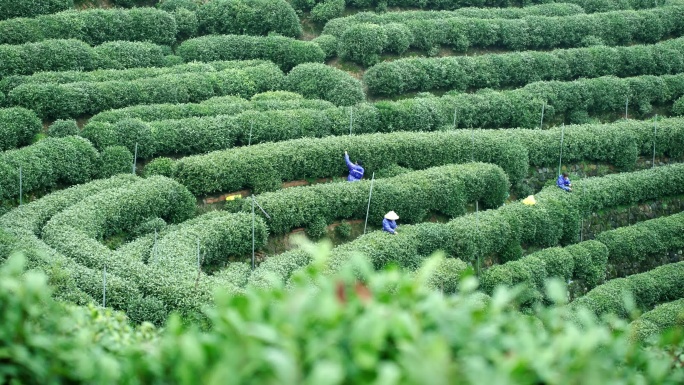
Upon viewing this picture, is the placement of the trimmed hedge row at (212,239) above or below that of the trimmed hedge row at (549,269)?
above

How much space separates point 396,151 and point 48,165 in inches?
441

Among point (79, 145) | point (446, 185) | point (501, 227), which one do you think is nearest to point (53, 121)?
point (79, 145)

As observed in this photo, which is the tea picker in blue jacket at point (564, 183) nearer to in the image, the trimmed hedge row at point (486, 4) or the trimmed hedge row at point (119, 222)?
the trimmed hedge row at point (119, 222)

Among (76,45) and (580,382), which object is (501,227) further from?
(580,382)

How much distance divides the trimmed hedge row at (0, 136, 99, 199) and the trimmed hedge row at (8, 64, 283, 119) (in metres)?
3.13

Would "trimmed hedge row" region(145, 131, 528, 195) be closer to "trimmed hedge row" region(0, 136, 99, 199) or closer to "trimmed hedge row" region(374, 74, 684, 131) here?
"trimmed hedge row" region(0, 136, 99, 199)

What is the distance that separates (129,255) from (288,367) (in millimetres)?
16024

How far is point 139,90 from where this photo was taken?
1241 inches

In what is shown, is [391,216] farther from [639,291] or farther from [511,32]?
[511,32]

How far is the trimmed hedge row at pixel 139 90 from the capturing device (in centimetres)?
2917

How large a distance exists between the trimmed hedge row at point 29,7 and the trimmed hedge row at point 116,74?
211 inches

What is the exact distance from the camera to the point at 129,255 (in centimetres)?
2155

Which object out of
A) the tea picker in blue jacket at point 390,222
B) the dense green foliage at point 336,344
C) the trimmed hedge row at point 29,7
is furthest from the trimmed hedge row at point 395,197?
the dense green foliage at point 336,344

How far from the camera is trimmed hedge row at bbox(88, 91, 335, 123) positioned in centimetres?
2947
